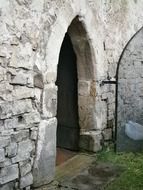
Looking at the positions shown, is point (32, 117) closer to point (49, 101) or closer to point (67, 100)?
point (49, 101)

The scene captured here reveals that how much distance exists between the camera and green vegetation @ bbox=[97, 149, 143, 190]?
4.01m

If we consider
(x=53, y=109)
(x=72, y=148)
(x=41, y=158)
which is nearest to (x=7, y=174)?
(x=41, y=158)

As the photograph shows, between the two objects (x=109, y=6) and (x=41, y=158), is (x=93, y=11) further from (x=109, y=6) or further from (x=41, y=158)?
(x=41, y=158)

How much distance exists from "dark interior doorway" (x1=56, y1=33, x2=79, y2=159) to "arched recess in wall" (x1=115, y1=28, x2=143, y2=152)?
0.70m

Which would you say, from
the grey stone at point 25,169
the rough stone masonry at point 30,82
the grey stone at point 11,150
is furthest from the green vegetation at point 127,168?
the grey stone at point 11,150

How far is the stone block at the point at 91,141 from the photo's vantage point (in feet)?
16.5

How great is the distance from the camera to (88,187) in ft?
13.0

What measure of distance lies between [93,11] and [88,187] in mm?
2476

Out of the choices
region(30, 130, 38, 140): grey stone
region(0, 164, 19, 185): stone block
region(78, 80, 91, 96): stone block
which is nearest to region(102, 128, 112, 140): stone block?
region(78, 80, 91, 96): stone block

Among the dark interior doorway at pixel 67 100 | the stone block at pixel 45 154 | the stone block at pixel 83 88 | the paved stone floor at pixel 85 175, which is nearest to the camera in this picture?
the stone block at pixel 45 154

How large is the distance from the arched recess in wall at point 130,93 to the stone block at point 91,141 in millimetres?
302

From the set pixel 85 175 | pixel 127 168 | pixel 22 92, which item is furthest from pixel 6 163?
pixel 127 168

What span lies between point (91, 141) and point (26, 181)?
163 centimetres

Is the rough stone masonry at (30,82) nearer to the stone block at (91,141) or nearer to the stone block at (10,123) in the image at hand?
the stone block at (10,123)
